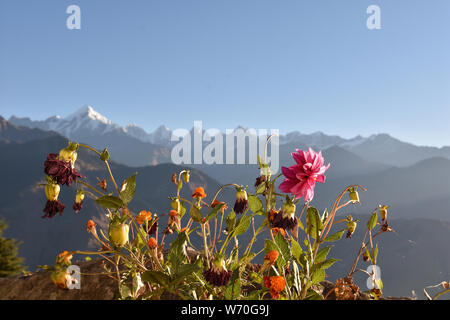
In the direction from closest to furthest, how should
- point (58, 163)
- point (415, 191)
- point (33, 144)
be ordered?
point (58, 163), point (33, 144), point (415, 191)

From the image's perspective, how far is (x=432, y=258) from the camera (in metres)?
89.3

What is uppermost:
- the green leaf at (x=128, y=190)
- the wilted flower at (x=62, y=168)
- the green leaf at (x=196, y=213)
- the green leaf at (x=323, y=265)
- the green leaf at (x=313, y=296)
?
the wilted flower at (x=62, y=168)

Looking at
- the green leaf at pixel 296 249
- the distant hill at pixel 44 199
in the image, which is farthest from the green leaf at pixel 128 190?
the distant hill at pixel 44 199

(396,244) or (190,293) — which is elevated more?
(190,293)

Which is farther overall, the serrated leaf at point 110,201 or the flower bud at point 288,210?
the flower bud at point 288,210

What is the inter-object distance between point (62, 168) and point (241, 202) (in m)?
0.91

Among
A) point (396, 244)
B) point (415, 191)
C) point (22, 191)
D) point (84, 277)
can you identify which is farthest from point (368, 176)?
point (84, 277)

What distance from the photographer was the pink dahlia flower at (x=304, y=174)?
1340 millimetres

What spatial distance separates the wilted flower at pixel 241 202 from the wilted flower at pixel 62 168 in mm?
814

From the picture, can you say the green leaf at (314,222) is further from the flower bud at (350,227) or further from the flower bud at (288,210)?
the flower bud at (350,227)

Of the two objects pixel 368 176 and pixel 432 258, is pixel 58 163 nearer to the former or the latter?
pixel 432 258

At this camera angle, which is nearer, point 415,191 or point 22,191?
point 22,191
